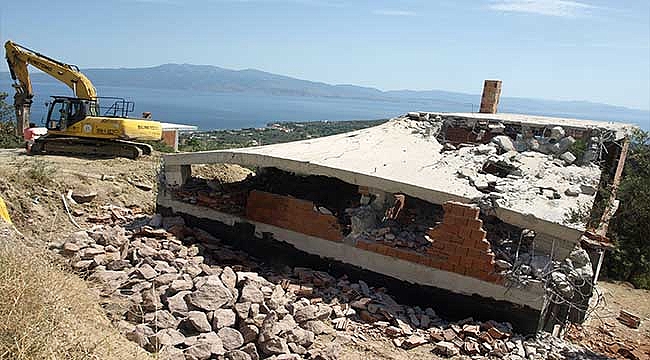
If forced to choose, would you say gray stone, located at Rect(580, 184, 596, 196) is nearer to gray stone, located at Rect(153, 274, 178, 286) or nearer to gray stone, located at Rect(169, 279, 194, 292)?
gray stone, located at Rect(169, 279, 194, 292)

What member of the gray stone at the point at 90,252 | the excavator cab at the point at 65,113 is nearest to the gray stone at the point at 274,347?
the gray stone at the point at 90,252

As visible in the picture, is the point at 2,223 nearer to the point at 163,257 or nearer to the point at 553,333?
the point at 163,257

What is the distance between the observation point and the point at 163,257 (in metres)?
7.59

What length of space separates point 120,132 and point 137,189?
10.1 ft

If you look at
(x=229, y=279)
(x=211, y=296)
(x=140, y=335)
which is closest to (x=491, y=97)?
(x=229, y=279)

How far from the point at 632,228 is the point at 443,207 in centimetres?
728

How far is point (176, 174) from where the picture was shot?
980 cm

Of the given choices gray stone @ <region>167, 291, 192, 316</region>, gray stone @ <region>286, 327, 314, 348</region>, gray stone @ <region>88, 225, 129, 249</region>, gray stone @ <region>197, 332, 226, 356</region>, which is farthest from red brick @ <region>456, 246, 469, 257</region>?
gray stone @ <region>88, 225, 129, 249</region>

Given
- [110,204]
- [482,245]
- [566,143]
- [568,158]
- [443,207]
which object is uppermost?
[566,143]

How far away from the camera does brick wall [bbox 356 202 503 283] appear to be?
6965mm

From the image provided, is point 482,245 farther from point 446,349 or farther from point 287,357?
point 287,357

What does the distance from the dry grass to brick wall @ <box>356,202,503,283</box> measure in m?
4.14

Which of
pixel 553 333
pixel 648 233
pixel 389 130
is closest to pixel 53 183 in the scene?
pixel 389 130

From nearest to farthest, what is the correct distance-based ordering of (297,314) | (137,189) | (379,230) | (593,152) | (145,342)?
(145,342) → (297,314) → (379,230) → (593,152) → (137,189)
